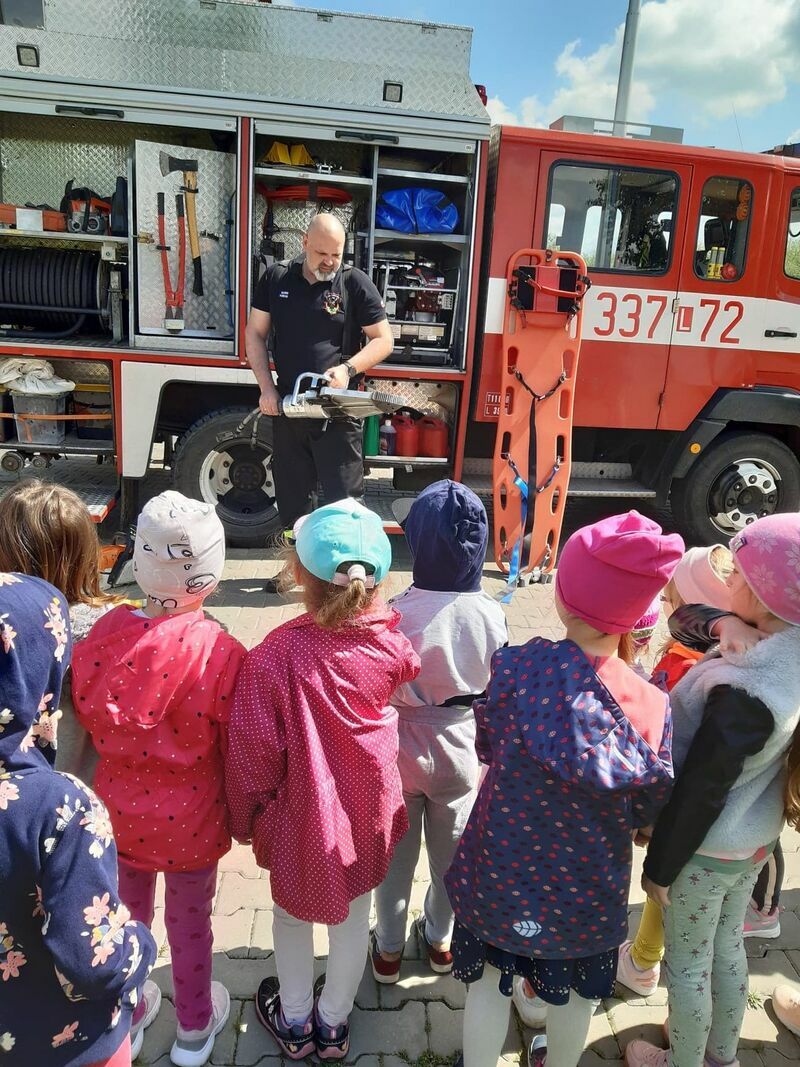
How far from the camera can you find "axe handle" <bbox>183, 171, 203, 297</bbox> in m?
4.95

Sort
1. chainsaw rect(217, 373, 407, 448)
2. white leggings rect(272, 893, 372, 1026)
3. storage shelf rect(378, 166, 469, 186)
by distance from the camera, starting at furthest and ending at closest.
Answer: storage shelf rect(378, 166, 469, 186) < chainsaw rect(217, 373, 407, 448) < white leggings rect(272, 893, 372, 1026)

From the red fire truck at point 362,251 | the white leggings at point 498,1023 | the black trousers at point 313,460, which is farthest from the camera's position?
the red fire truck at point 362,251

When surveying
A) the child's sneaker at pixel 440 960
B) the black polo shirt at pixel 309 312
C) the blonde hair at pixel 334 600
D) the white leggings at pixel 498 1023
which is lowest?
the child's sneaker at pixel 440 960

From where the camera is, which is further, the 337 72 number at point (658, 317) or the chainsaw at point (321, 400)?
the 337 72 number at point (658, 317)

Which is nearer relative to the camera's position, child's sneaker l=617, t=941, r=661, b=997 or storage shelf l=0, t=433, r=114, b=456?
child's sneaker l=617, t=941, r=661, b=997

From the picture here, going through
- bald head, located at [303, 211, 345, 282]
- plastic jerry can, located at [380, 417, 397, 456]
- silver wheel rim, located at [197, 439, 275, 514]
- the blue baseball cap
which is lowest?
silver wheel rim, located at [197, 439, 275, 514]

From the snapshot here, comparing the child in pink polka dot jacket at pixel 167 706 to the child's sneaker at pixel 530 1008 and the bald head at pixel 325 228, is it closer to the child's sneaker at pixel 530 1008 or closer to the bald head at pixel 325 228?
the child's sneaker at pixel 530 1008

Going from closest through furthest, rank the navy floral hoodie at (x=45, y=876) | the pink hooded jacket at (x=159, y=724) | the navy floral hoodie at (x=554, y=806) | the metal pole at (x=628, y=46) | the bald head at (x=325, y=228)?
1. the navy floral hoodie at (x=45, y=876)
2. the navy floral hoodie at (x=554, y=806)
3. the pink hooded jacket at (x=159, y=724)
4. the bald head at (x=325, y=228)
5. the metal pole at (x=628, y=46)

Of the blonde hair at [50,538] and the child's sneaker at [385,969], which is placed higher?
the blonde hair at [50,538]

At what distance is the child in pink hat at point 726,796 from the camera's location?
1.60 metres

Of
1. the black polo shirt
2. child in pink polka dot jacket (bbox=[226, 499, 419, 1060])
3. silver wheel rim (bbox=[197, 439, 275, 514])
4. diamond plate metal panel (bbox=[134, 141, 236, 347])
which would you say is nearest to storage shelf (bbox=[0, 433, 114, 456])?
silver wheel rim (bbox=[197, 439, 275, 514])

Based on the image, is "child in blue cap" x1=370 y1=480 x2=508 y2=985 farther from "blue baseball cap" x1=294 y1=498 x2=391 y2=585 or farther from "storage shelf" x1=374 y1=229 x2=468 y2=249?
"storage shelf" x1=374 y1=229 x2=468 y2=249

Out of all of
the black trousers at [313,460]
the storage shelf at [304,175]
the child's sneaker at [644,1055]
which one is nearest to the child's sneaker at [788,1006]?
the child's sneaker at [644,1055]

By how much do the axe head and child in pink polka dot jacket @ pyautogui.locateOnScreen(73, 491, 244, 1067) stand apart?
3.87 metres
